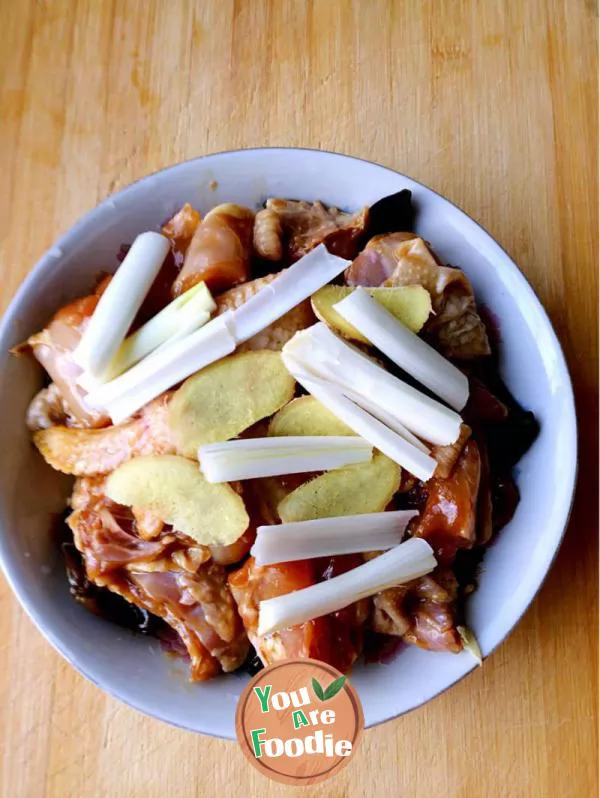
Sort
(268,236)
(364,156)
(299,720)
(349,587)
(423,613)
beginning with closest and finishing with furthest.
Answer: (299,720) < (349,587) < (423,613) < (268,236) < (364,156)

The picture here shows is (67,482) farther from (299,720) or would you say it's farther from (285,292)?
(299,720)

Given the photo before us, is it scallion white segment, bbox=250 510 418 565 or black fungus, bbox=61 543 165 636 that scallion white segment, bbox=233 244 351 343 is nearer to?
scallion white segment, bbox=250 510 418 565

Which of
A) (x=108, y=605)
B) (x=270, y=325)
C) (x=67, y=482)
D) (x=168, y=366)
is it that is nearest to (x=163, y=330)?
(x=168, y=366)

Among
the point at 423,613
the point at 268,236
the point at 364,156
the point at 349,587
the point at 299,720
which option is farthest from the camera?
the point at 364,156

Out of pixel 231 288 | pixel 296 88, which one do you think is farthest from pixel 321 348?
pixel 296 88

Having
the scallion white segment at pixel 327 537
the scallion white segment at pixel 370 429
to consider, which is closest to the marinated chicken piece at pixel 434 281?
the scallion white segment at pixel 370 429

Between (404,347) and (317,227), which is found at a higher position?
(317,227)

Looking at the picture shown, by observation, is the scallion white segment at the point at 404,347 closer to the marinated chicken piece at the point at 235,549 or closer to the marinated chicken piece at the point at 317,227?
the marinated chicken piece at the point at 317,227
